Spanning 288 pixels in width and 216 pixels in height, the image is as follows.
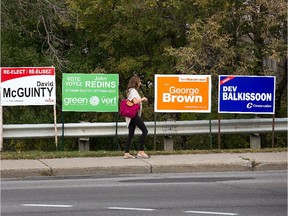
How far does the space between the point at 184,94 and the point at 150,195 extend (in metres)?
7.08

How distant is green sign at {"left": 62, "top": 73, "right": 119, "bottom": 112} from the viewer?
60.1 feet

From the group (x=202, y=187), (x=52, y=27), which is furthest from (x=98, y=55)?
(x=202, y=187)

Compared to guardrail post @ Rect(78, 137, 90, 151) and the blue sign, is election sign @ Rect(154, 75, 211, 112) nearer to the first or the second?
the blue sign

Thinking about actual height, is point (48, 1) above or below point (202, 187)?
above

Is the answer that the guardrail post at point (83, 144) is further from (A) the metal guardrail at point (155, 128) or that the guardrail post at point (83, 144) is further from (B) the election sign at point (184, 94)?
(B) the election sign at point (184, 94)

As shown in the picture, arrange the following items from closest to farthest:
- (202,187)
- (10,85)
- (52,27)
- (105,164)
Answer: (202,187)
(105,164)
(10,85)
(52,27)

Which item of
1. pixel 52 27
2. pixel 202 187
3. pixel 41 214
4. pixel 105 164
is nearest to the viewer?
pixel 41 214

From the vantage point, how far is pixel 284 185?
1264 cm

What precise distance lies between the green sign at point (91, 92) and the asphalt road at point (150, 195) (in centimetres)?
426

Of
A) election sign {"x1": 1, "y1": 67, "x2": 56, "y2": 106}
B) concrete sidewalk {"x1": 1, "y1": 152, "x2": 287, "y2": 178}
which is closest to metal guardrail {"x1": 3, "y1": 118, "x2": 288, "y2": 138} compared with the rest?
election sign {"x1": 1, "y1": 67, "x2": 56, "y2": 106}

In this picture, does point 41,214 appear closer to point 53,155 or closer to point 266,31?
point 53,155

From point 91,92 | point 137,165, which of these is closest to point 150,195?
point 137,165

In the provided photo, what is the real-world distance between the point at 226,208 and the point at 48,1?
1413cm

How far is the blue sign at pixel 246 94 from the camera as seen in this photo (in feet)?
61.1
